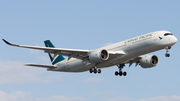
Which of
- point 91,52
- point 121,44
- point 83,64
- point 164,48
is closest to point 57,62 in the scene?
point 83,64

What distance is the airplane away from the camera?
4338cm

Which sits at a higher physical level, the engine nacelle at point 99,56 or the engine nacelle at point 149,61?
the engine nacelle at point 149,61

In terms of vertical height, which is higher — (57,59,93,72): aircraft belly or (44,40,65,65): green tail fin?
(44,40,65,65): green tail fin

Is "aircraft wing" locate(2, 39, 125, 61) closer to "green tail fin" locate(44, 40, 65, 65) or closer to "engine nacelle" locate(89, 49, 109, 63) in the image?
"engine nacelle" locate(89, 49, 109, 63)

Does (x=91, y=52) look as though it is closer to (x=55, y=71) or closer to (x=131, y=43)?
(x=131, y=43)

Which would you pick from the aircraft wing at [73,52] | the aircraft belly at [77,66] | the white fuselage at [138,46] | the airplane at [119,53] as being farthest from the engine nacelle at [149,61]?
the aircraft belly at [77,66]

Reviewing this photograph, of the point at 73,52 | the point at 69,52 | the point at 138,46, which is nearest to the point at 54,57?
the point at 69,52

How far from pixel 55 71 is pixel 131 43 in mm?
15795

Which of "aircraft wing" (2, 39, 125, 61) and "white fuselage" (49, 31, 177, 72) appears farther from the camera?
"aircraft wing" (2, 39, 125, 61)

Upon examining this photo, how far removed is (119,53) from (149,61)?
8.20 m

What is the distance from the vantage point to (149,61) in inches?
2030

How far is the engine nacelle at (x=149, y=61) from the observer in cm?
5162

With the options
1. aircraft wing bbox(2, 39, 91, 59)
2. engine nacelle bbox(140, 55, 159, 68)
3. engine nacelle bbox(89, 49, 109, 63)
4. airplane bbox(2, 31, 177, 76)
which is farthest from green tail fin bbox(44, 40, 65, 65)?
engine nacelle bbox(140, 55, 159, 68)

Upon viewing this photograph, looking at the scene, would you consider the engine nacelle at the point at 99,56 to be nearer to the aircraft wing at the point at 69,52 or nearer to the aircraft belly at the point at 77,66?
the aircraft wing at the point at 69,52
